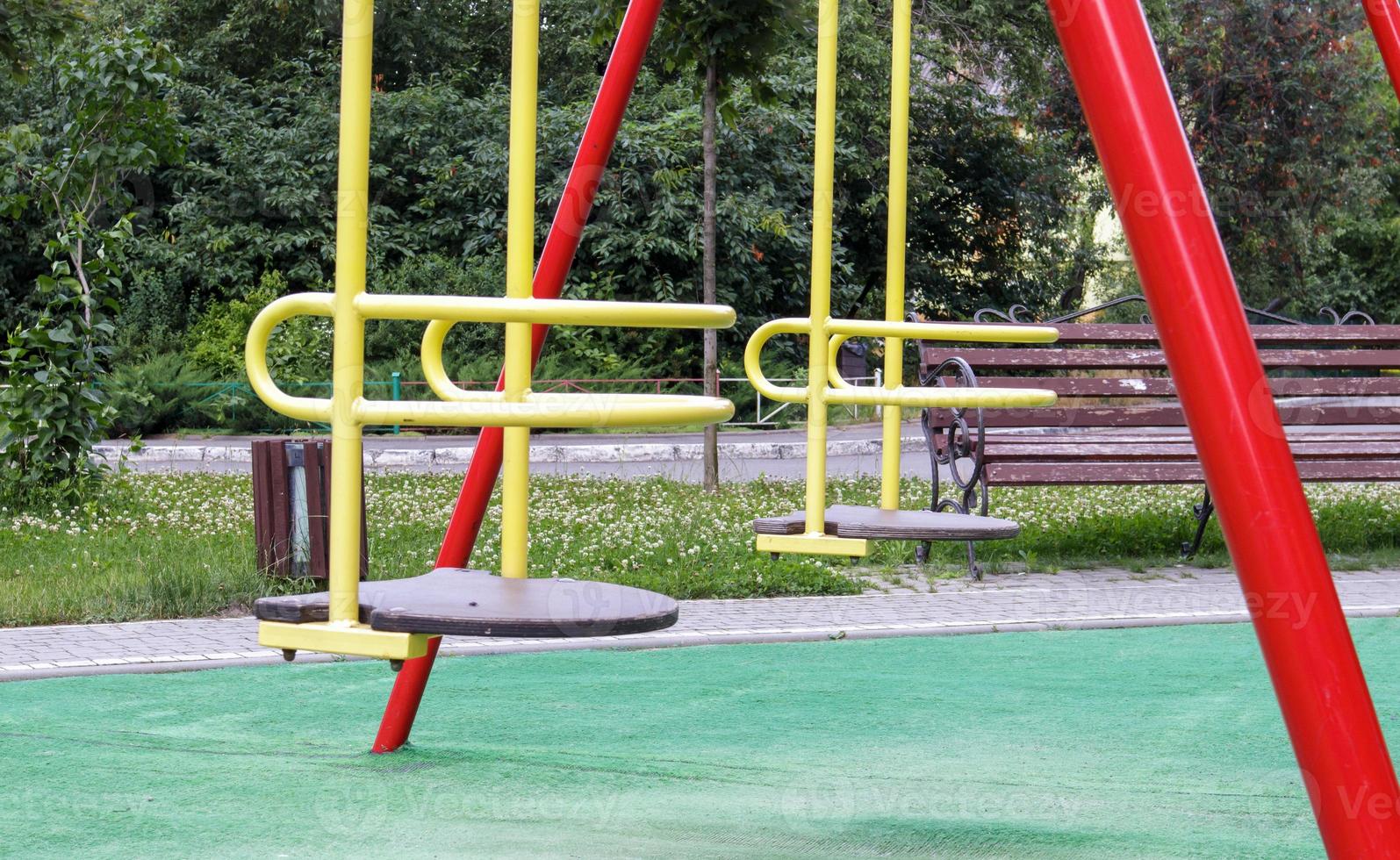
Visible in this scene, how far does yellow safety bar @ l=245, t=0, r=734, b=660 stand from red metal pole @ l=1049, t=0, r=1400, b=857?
0.86 m

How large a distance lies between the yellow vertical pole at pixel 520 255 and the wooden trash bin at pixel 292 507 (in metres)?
3.93

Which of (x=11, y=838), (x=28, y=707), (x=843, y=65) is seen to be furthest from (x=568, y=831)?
(x=843, y=65)

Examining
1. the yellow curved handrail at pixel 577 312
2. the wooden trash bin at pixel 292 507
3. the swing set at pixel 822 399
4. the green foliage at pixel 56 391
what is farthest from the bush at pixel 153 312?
the yellow curved handrail at pixel 577 312

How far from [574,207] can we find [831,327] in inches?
27.0

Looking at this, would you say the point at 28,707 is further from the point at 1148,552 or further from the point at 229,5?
the point at 229,5

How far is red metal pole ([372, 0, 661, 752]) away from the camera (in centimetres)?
362

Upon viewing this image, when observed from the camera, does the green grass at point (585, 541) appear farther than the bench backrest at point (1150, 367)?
No

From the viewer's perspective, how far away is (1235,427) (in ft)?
4.80

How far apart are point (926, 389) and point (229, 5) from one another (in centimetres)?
2406

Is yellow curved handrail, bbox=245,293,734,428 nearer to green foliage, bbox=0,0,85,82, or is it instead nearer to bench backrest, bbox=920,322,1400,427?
bench backrest, bbox=920,322,1400,427

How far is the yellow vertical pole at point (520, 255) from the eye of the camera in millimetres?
2893

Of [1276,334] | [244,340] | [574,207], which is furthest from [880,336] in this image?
[244,340]

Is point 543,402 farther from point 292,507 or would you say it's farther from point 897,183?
point 292,507

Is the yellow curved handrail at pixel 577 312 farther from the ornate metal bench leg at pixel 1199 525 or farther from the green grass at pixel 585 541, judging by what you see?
the ornate metal bench leg at pixel 1199 525
